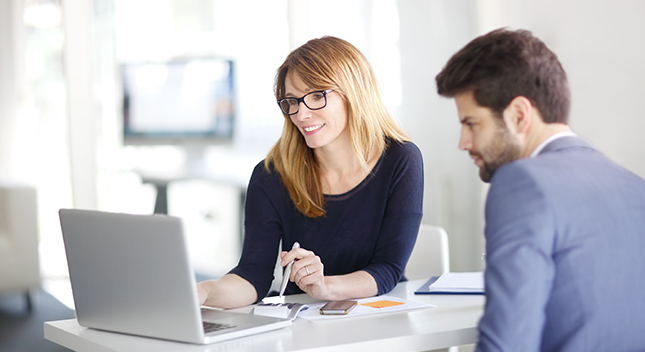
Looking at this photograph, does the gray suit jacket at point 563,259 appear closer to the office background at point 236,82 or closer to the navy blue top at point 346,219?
the navy blue top at point 346,219

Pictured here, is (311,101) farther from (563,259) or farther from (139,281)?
(563,259)

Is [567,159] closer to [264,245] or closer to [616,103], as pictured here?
[264,245]

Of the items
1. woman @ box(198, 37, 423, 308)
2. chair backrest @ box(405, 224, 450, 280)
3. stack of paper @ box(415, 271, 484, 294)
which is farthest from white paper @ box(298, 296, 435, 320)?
chair backrest @ box(405, 224, 450, 280)

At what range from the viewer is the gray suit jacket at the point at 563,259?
3.16 ft

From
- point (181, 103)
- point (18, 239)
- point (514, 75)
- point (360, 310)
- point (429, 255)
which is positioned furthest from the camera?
point (181, 103)

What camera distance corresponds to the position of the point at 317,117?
1872 millimetres

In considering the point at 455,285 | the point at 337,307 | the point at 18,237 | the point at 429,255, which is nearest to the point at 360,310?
the point at 337,307

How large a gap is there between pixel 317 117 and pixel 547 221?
998 mm

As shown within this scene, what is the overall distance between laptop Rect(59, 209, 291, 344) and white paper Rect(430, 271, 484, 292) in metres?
0.50

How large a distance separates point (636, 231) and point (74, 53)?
3125mm

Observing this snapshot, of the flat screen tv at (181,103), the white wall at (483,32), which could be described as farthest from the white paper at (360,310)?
the flat screen tv at (181,103)

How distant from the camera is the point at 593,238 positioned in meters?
1.01

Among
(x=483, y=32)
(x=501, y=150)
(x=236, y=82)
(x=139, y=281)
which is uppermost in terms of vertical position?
(x=483, y=32)

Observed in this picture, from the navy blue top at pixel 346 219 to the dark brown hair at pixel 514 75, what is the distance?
71cm
